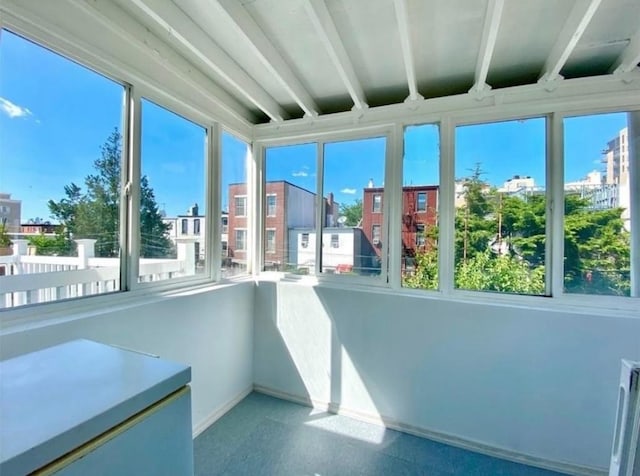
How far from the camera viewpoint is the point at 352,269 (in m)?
2.57

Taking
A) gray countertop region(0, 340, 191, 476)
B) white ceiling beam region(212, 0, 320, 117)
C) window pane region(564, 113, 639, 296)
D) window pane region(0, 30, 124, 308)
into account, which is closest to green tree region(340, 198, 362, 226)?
white ceiling beam region(212, 0, 320, 117)

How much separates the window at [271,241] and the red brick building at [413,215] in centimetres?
95

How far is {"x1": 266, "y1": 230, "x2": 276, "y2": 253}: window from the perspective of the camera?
2.90 meters

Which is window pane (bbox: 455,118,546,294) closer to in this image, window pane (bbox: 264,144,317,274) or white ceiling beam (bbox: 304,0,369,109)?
white ceiling beam (bbox: 304,0,369,109)

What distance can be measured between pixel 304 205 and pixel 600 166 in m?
2.08

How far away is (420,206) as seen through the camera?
2334 millimetres

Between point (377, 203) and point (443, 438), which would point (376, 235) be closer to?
point (377, 203)

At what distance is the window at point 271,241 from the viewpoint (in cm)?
290

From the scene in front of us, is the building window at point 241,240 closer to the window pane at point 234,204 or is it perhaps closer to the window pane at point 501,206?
the window pane at point 234,204

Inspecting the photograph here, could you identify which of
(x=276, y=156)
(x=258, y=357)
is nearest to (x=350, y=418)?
(x=258, y=357)

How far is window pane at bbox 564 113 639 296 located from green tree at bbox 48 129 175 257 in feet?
8.75

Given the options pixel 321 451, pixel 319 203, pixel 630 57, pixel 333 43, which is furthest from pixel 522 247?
pixel 321 451

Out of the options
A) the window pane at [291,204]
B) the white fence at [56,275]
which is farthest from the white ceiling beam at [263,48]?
the white fence at [56,275]

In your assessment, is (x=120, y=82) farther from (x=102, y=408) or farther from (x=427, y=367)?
(x=427, y=367)
